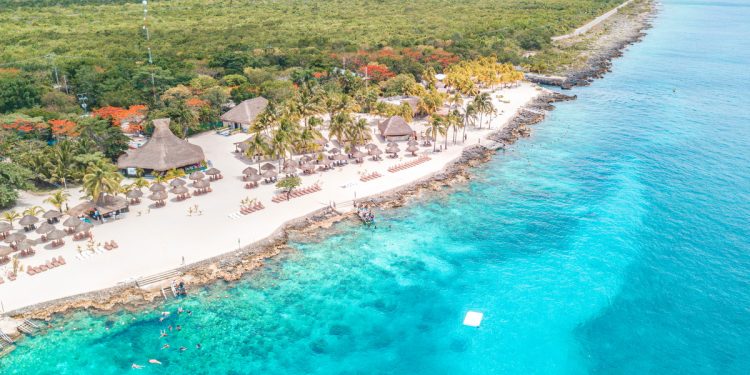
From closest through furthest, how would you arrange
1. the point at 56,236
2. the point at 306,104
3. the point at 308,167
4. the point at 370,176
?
1. the point at 56,236
2. the point at 308,167
3. the point at 370,176
4. the point at 306,104

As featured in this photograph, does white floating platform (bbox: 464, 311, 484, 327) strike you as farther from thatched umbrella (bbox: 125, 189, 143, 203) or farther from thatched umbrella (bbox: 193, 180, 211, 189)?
thatched umbrella (bbox: 125, 189, 143, 203)

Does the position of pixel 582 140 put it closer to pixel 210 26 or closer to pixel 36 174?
pixel 36 174

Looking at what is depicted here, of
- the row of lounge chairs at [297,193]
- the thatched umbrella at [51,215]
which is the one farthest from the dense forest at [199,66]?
the row of lounge chairs at [297,193]

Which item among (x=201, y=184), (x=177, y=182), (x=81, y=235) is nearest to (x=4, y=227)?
(x=81, y=235)

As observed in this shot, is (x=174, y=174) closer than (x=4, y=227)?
No

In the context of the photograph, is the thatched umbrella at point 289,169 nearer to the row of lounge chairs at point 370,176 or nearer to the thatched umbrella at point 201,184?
the row of lounge chairs at point 370,176

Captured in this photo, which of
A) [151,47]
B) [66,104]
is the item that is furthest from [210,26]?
[66,104]

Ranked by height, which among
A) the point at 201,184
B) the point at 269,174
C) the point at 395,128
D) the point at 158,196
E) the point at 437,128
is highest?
the point at 437,128

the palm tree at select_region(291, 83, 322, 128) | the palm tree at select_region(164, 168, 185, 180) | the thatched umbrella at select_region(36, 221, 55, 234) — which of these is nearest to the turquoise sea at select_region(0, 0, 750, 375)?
the thatched umbrella at select_region(36, 221, 55, 234)

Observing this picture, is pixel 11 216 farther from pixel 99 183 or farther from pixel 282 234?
pixel 282 234
